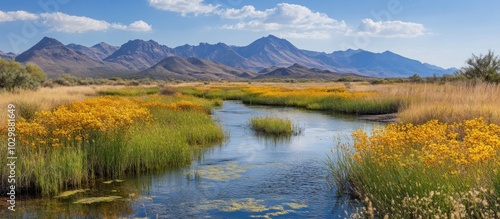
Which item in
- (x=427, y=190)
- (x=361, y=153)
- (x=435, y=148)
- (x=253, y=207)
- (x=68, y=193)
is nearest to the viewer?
(x=427, y=190)

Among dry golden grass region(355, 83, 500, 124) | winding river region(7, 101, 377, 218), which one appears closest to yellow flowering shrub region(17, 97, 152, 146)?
winding river region(7, 101, 377, 218)

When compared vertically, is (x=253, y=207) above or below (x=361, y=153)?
below

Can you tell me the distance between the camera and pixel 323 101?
37.2 m

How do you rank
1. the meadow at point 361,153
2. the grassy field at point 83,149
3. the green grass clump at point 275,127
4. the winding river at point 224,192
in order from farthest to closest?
1. the green grass clump at point 275,127
2. the grassy field at point 83,149
3. the winding river at point 224,192
4. the meadow at point 361,153

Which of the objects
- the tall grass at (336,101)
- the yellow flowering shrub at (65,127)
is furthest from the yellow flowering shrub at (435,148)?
the tall grass at (336,101)

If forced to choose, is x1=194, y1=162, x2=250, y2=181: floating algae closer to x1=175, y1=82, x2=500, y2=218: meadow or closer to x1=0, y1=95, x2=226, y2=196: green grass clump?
x1=0, y1=95, x2=226, y2=196: green grass clump

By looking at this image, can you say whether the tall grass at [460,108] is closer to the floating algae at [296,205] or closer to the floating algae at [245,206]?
the floating algae at [296,205]

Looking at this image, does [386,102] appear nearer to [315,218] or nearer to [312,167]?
[312,167]

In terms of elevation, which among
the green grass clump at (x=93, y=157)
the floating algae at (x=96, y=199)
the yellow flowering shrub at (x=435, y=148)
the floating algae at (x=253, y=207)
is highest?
the yellow flowering shrub at (x=435, y=148)

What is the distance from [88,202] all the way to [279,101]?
32.8 meters

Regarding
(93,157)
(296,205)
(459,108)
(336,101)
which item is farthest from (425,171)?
(336,101)

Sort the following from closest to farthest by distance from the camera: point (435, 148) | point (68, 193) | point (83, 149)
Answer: point (435, 148) < point (68, 193) < point (83, 149)

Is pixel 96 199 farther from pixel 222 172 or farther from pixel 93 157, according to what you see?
pixel 222 172

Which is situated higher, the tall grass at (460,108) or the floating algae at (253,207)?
the tall grass at (460,108)
